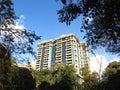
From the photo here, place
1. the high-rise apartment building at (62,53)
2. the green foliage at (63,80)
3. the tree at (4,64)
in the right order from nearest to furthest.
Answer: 1. the tree at (4,64)
2. the green foliage at (63,80)
3. the high-rise apartment building at (62,53)

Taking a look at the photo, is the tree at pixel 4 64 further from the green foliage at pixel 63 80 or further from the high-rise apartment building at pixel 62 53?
the high-rise apartment building at pixel 62 53

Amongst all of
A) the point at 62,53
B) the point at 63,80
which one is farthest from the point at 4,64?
the point at 62,53

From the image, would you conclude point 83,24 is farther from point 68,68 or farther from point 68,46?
point 68,46

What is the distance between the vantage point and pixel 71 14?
9484 mm

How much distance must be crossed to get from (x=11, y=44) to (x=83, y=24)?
38.0ft

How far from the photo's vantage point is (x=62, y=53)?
153875mm

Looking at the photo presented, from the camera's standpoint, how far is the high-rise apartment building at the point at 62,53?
146m

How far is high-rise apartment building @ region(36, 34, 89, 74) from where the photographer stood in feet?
479

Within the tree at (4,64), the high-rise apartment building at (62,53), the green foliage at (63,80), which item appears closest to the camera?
the tree at (4,64)

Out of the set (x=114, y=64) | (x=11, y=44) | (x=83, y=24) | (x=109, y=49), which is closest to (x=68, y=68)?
(x=114, y=64)

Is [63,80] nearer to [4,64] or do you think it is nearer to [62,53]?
[4,64]

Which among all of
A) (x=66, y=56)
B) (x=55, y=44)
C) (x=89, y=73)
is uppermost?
(x=55, y=44)

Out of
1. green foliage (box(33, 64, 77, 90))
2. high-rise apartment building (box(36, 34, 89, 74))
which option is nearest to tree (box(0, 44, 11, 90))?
green foliage (box(33, 64, 77, 90))

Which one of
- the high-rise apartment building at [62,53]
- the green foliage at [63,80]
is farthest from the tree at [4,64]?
the high-rise apartment building at [62,53]
